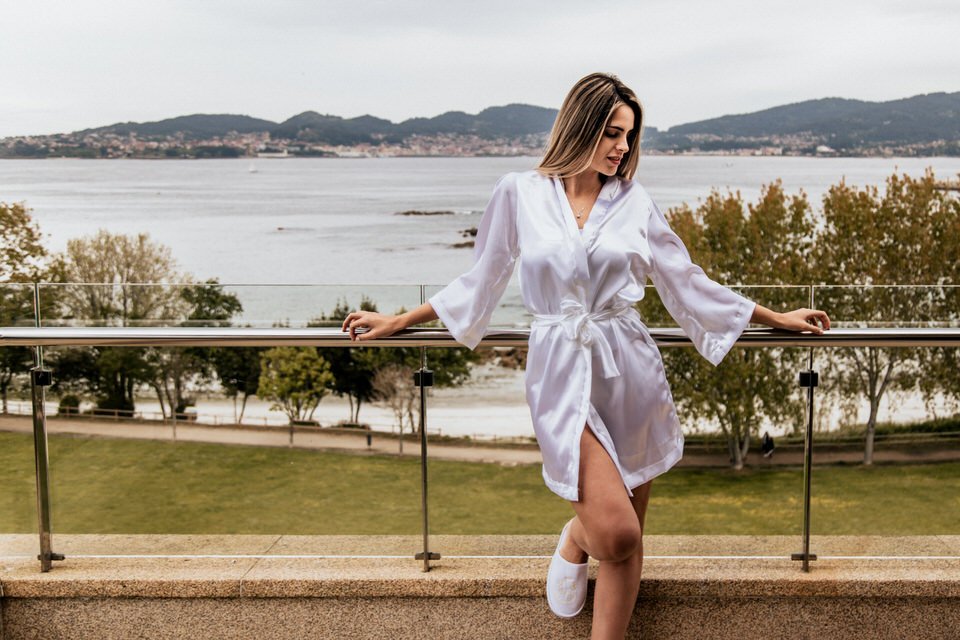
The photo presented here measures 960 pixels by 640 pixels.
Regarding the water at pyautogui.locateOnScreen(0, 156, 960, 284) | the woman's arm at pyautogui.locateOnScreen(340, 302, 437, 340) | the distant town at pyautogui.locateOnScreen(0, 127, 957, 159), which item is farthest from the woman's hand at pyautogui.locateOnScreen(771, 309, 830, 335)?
the water at pyautogui.locateOnScreen(0, 156, 960, 284)

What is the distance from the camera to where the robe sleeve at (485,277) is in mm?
2264

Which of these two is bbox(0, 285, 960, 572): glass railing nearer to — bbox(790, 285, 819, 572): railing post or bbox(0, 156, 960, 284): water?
bbox(790, 285, 819, 572): railing post

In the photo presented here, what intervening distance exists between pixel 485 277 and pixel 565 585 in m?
0.82

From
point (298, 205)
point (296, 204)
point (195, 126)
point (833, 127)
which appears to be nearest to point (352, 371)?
point (833, 127)

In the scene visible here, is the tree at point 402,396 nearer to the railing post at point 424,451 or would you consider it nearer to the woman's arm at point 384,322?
the railing post at point 424,451

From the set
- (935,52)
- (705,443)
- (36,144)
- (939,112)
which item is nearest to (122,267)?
(36,144)

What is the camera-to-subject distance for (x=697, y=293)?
2318 mm

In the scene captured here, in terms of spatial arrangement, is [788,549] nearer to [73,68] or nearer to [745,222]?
[745,222]

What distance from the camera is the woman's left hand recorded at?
238 cm

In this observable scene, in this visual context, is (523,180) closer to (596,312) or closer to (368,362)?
(596,312)

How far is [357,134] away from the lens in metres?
72.4

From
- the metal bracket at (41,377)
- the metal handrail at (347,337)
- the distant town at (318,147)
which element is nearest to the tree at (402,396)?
the metal handrail at (347,337)

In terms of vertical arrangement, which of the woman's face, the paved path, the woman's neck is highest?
the woman's face

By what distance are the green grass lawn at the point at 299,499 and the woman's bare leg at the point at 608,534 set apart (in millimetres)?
437
